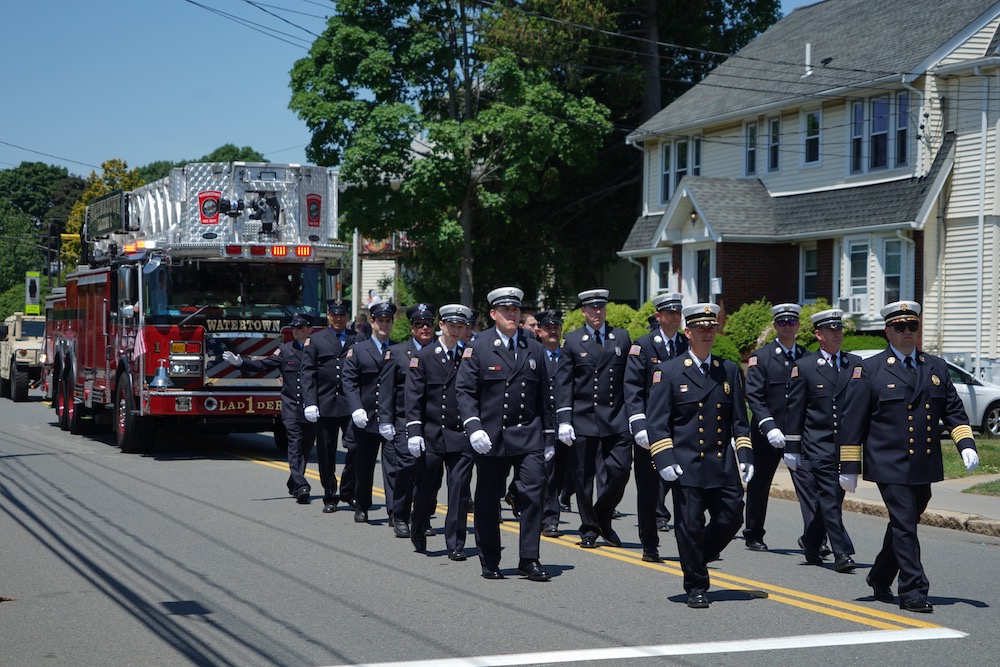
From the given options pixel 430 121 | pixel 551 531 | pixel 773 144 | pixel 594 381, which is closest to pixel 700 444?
pixel 594 381

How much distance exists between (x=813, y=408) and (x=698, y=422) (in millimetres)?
2120

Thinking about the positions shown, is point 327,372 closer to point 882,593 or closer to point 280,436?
point 280,436

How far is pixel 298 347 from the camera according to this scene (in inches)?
542

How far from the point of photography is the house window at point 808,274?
31.6 meters

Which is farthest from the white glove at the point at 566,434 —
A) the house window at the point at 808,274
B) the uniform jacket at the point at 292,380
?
the house window at the point at 808,274

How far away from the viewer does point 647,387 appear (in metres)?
A: 9.96

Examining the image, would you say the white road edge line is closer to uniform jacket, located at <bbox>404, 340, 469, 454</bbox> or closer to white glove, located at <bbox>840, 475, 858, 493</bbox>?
white glove, located at <bbox>840, 475, 858, 493</bbox>

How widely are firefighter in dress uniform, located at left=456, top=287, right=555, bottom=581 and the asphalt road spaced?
0.35 m

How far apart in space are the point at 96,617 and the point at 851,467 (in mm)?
4865

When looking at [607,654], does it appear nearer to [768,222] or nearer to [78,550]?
[78,550]

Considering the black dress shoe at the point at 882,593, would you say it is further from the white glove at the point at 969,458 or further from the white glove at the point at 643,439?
the white glove at the point at 643,439

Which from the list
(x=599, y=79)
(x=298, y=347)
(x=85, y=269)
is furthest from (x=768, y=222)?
(x=298, y=347)

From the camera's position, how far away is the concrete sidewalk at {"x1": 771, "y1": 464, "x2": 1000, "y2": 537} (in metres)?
12.4

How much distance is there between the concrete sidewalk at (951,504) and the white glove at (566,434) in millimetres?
4576
